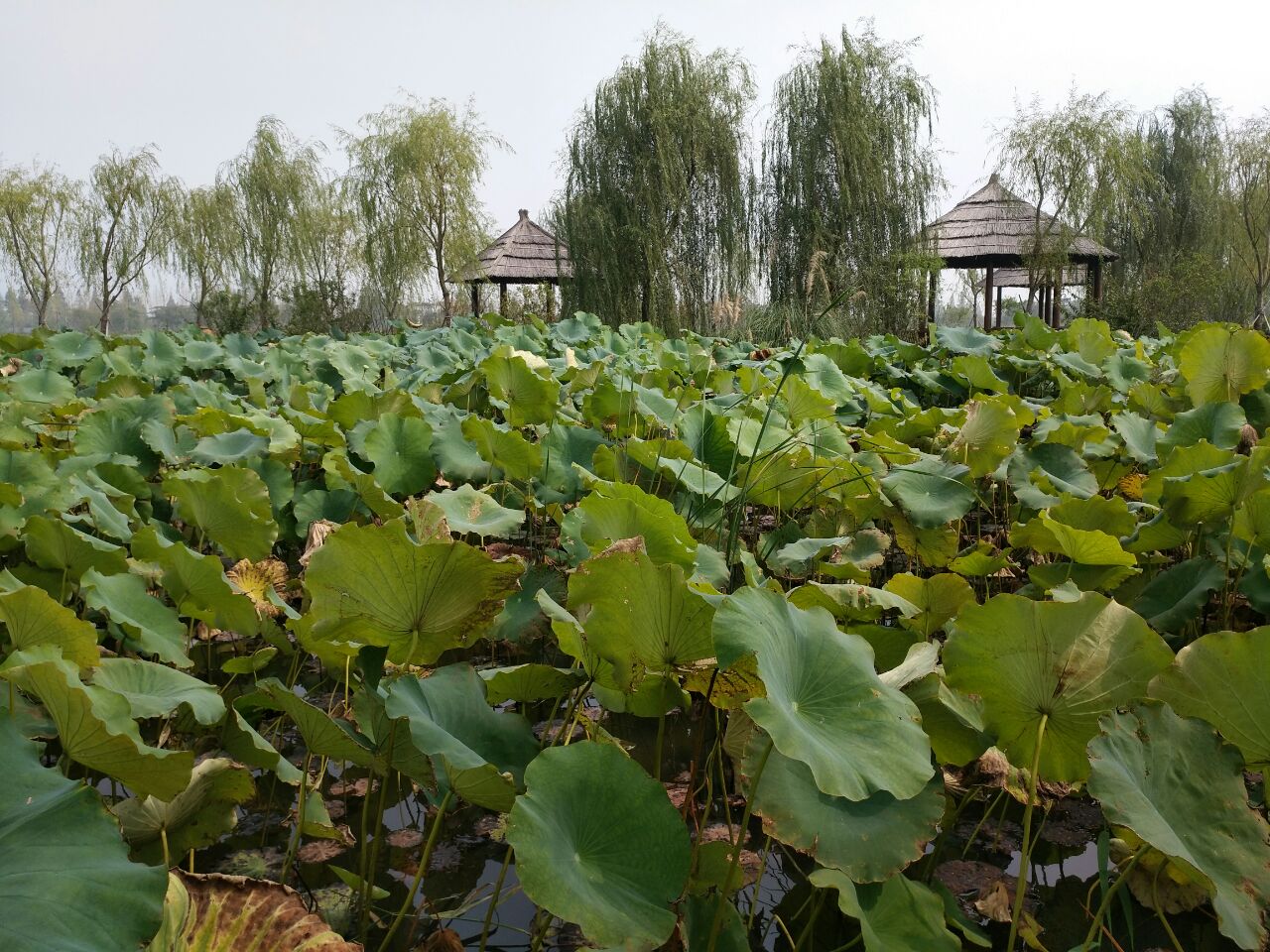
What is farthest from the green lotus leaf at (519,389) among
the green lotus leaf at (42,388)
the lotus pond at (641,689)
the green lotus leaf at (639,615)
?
the green lotus leaf at (42,388)

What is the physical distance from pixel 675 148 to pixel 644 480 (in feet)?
43.5

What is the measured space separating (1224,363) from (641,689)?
5.58ft

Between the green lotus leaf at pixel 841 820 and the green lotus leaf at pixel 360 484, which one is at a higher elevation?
the green lotus leaf at pixel 360 484

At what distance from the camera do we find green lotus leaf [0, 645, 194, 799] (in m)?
0.68

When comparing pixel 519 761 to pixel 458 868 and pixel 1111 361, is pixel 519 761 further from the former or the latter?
pixel 1111 361

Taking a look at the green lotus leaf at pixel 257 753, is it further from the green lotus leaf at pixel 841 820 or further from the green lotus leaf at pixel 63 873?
the green lotus leaf at pixel 841 820

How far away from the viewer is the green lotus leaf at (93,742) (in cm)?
68

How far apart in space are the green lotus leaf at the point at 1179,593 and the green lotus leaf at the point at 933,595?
0.27m

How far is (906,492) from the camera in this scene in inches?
60.1

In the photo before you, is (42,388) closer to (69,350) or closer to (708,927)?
(69,350)

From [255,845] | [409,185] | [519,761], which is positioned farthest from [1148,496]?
[409,185]

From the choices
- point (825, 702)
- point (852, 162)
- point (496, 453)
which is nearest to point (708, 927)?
point (825, 702)

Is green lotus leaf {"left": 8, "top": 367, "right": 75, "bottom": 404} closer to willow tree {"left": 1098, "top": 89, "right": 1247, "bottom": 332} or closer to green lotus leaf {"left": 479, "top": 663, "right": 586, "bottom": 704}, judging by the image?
green lotus leaf {"left": 479, "top": 663, "right": 586, "bottom": 704}

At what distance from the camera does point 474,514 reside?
133 cm
